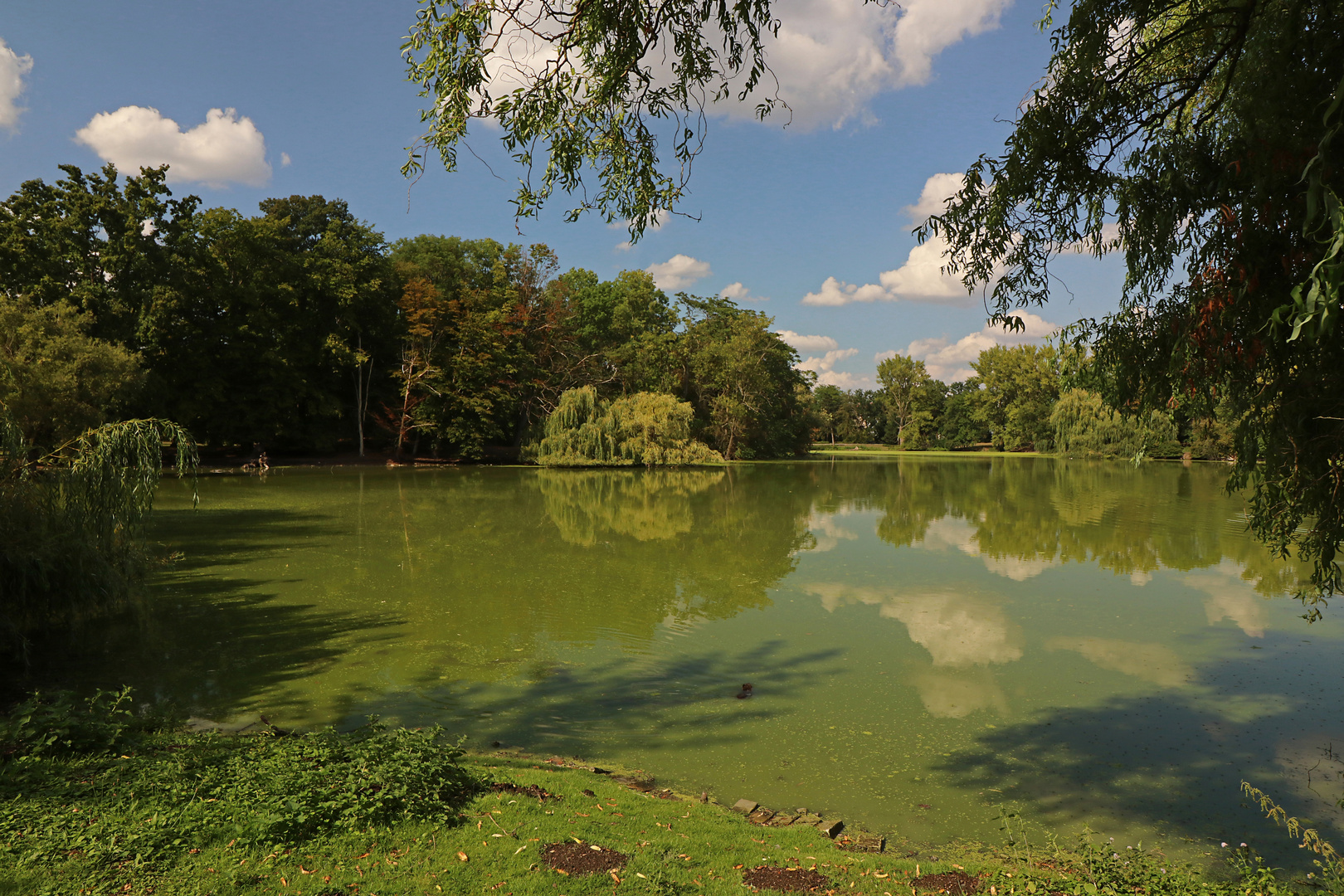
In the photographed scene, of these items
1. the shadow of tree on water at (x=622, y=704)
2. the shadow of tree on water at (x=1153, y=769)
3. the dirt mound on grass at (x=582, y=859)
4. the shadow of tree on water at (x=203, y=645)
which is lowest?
the shadow of tree on water at (x=1153, y=769)

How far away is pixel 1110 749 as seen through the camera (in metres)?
5.56

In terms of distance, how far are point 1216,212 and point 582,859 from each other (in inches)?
190

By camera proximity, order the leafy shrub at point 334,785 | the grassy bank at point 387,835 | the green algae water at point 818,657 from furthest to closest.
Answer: the green algae water at point 818,657, the leafy shrub at point 334,785, the grassy bank at point 387,835

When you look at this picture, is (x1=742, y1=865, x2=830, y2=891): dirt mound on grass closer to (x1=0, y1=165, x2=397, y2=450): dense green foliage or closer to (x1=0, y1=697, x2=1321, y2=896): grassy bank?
(x1=0, y1=697, x2=1321, y2=896): grassy bank

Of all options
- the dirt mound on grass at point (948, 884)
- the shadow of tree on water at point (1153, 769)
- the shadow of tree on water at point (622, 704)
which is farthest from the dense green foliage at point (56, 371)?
the shadow of tree on water at point (1153, 769)

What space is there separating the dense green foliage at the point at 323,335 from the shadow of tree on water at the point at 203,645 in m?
7.89

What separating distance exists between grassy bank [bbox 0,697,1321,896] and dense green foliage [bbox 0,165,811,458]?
1363cm

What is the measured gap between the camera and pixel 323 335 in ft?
114

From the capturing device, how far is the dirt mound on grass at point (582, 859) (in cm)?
330

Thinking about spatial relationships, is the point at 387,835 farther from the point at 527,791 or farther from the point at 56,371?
the point at 56,371

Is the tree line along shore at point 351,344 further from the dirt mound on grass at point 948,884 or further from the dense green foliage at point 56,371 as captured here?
the dirt mound on grass at point 948,884

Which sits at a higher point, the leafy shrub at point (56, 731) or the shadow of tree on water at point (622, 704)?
the leafy shrub at point (56, 731)

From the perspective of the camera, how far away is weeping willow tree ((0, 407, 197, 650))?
6551mm

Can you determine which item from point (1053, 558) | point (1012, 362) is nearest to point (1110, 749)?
point (1053, 558)
